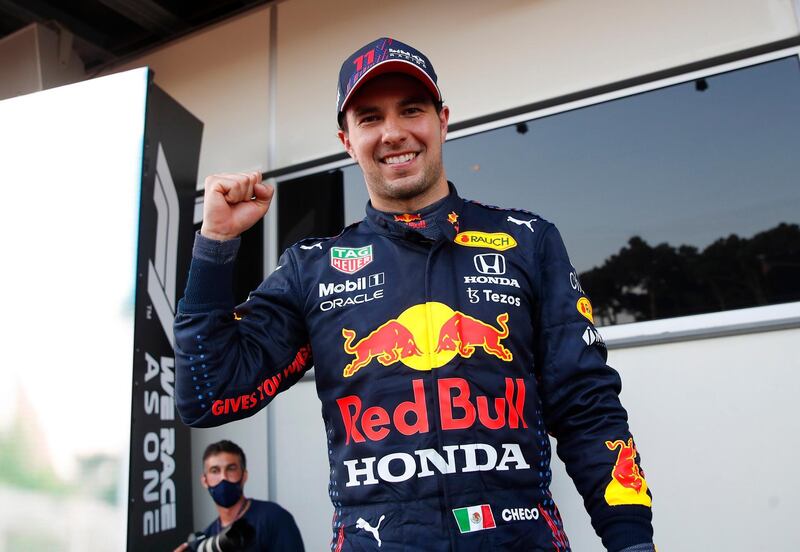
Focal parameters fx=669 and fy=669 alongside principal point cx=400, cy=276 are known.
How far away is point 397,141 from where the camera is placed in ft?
4.78

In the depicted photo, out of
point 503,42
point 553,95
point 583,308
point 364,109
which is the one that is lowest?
point 583,308

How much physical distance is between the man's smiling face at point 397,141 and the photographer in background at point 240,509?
1.98m

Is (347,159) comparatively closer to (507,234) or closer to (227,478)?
(227,478)

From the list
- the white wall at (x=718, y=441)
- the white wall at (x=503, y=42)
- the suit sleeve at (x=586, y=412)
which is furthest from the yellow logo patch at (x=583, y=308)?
the white wall at (x=503, y=42)

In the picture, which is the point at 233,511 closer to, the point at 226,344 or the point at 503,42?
the point at 226,344

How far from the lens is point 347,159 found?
3564 millimetres

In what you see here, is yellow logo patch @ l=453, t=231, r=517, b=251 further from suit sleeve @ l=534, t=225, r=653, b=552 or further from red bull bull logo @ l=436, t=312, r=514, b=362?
red bull bull logo @ l=436, t=312, r=514, b=362

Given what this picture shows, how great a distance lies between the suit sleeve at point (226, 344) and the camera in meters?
1.32

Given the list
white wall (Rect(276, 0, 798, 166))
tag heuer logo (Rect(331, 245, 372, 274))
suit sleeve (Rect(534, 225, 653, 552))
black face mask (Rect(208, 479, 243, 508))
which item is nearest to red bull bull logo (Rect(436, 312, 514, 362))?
suit sleeve (Rect(534, 225, 653, 552))

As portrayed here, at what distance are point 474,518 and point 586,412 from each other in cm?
30

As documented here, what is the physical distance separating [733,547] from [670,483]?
29 centimetres

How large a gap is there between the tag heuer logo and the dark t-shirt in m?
1.93

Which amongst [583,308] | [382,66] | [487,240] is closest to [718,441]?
[583,308]

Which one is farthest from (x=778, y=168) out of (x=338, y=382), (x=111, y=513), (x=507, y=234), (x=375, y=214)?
(x=111, y=513)
